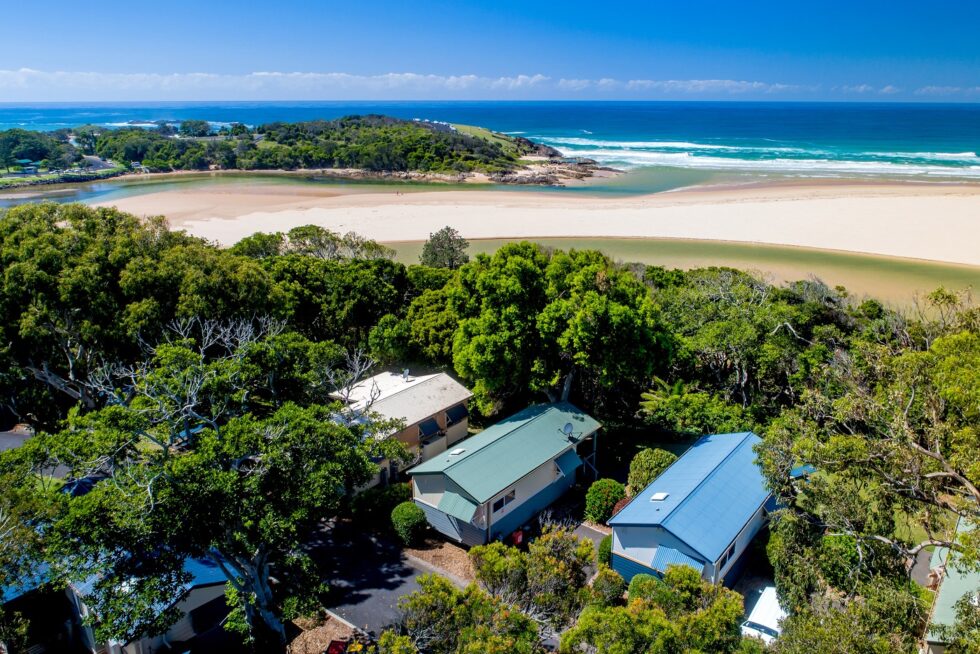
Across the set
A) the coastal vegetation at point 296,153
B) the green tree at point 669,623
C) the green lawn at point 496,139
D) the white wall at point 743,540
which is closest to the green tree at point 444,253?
the white wall at point 743,540

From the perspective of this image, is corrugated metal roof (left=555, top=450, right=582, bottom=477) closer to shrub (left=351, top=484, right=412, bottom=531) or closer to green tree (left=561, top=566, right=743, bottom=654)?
shrub (left=351, top=484, right=412, bottom=531)

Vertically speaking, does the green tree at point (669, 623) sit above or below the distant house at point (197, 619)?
above

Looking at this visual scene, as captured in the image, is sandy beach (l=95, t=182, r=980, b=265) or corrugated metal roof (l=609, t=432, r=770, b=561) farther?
sandy beach (l=95, t=182, r=980, b=265)

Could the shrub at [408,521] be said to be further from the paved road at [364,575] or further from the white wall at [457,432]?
the white wall at [457,432]

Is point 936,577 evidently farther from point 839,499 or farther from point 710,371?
point 710,371

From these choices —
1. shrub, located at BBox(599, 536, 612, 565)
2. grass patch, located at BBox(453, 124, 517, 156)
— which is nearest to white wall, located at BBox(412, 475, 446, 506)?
shrub, located at BBox(599, 536, 612, 565)

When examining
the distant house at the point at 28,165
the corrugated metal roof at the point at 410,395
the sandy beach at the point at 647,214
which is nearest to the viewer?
the corrugated metal roof at the point at 410,395
